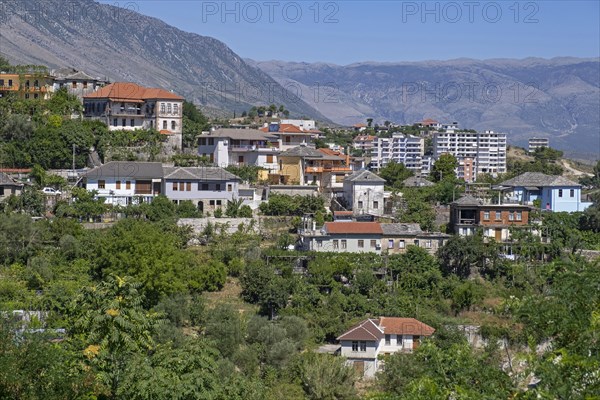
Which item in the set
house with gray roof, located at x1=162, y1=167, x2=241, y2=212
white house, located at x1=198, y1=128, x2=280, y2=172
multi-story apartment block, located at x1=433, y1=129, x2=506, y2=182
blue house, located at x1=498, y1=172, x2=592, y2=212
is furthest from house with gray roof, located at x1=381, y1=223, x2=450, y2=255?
multi-story apartment block, located at x1=433, y1=129, x2=506, y2=182

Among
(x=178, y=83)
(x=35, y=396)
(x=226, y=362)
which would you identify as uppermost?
(x=178, y=83)

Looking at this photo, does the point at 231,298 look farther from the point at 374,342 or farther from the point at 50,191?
the point at 50,191

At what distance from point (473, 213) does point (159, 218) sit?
1191cm

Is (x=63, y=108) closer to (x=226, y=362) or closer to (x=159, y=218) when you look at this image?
(x=159, y=218)

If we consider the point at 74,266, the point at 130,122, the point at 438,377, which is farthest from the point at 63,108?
the point at 438,377

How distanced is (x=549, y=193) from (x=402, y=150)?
93.6 ft

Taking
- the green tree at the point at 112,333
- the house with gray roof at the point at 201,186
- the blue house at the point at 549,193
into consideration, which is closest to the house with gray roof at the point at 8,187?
the house with gray roof at the point at 201,186

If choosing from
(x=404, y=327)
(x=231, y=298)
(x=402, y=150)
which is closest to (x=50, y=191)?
(x=231, y=298)

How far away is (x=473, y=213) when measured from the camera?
123ft

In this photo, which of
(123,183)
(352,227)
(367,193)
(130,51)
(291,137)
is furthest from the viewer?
(130,51)

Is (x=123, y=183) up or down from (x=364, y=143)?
down

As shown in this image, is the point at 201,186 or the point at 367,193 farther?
the point at 367,193

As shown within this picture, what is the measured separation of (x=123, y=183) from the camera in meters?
38.3

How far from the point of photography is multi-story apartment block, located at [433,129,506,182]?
68750 mm
